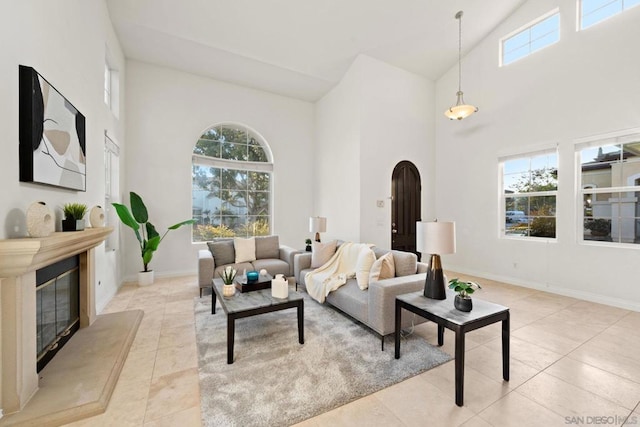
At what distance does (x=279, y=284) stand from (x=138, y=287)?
3.12m

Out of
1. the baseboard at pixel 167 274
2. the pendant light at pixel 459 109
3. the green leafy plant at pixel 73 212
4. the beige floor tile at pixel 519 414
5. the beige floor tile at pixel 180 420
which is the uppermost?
the pendant light at pixel 459 109

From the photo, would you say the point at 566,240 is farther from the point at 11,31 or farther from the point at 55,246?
the point at 11,31

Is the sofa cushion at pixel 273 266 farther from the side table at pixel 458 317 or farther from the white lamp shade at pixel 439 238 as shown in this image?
the white lamp shade at pixel 439 238

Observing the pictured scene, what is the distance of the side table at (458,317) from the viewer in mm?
1756

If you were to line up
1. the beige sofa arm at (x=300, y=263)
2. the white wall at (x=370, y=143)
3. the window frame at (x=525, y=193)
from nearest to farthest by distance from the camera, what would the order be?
the beige sofa arm at (x=300, y=263) < the window frame at (x=525, y=193) < the white wall at (x=370, y=143)

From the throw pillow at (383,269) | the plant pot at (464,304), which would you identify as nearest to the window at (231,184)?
the throw pillow at (383,269)

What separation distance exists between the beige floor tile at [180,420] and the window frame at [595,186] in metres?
5.32

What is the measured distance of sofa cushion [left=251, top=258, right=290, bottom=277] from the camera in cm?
425

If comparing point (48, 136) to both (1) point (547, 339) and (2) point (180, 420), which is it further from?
(1) point (547, 339)

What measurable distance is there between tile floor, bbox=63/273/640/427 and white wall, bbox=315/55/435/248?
2794 millimetres

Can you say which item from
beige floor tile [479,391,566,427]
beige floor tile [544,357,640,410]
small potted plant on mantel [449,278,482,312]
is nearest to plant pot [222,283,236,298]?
small potted plant on mantel [449,278,482,312]

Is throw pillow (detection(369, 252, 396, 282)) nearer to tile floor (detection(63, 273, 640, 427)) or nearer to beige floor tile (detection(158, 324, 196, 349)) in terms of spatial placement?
tile floor (detection(63, 273, 640, 427))

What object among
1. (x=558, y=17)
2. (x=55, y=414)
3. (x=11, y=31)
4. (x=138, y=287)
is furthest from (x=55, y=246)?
(x=558, y=17)

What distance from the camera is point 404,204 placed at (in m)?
5.69
